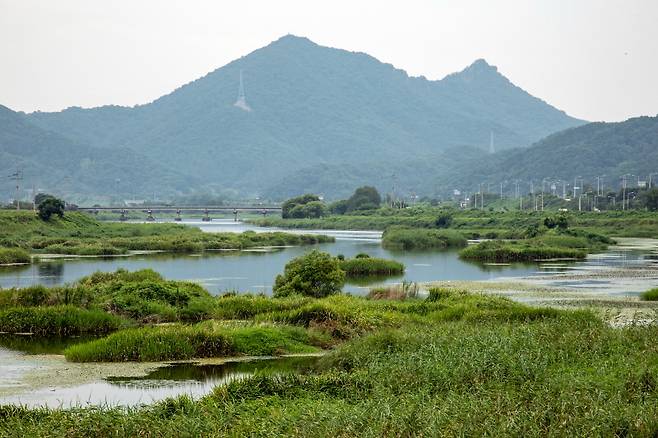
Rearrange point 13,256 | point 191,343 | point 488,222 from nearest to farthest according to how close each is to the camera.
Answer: point 191,343, point 13,256, point 488,222

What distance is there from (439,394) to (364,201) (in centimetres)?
14244

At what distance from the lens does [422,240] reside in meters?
88.2

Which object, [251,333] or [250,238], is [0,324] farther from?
[250,238]

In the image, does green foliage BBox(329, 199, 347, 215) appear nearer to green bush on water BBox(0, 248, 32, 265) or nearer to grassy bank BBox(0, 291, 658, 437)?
green bush on water BBox(0, 248, 32, 265)

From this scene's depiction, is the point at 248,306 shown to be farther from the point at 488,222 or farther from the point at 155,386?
the point at 488,222

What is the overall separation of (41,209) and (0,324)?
61.5 meters

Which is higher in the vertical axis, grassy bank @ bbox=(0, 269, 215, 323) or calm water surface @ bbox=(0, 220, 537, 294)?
grassy bank @ bbox=(0, 269, 215, 323)

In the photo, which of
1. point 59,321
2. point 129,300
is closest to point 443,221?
point 129,300

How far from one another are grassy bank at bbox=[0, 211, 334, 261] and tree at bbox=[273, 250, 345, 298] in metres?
37.7

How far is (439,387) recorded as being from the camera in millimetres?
17719

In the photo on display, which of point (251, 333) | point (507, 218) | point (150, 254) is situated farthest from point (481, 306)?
point (507, 218)

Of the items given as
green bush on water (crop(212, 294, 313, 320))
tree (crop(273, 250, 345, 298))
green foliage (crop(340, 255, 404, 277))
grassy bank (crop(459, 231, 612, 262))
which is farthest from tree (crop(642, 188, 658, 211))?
green bush on water (crop(212, 294, 313, 320))

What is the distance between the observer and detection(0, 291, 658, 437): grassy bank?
1448cm

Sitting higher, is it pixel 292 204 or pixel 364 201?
pixel 364 201
